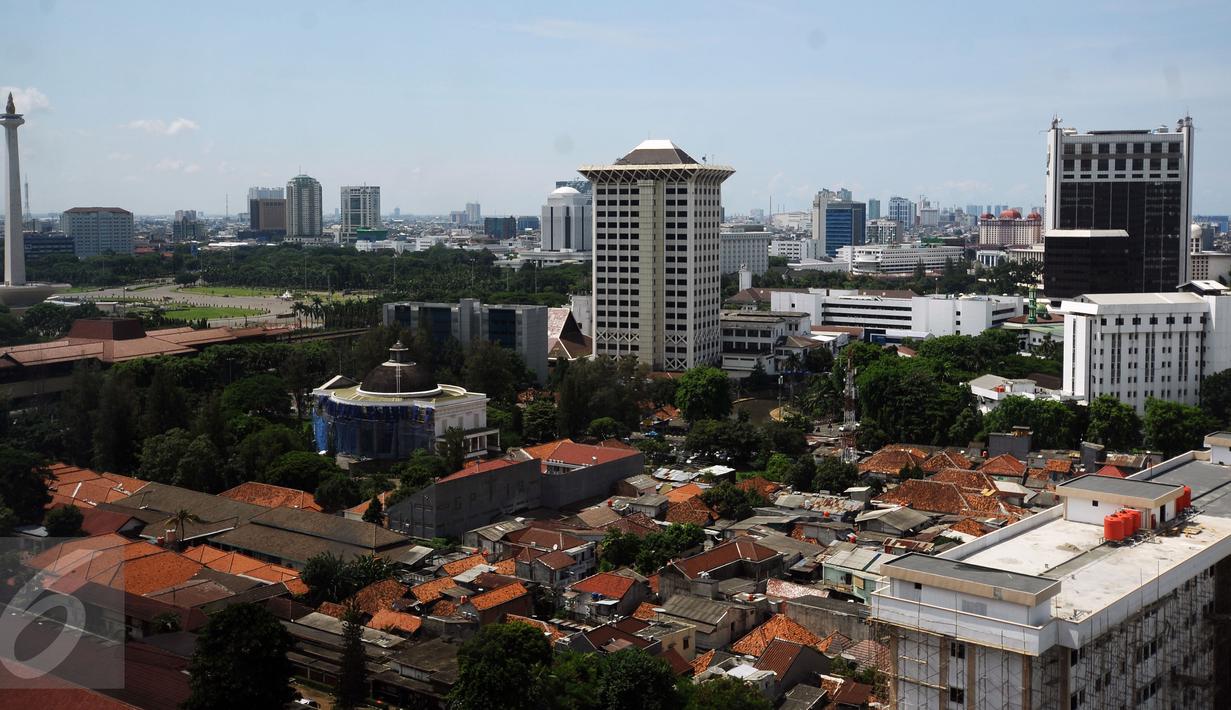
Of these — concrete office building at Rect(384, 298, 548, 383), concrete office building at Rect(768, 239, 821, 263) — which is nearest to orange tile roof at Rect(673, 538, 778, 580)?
concrete office building at Rect(384, 298, 548, 383)

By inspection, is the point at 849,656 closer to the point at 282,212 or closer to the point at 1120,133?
the point at 1120,133

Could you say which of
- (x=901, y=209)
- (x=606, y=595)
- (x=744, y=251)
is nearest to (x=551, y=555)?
(x=606, y=595)

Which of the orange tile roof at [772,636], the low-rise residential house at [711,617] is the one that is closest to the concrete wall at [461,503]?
the low-rise residential house at [711,617]

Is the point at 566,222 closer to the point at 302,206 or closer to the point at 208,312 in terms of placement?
the point at 208,312

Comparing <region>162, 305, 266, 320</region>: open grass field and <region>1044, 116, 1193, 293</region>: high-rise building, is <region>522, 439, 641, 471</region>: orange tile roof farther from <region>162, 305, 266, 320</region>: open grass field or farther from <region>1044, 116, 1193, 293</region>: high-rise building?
<region>162, 305, 266, 320</region>: open grass field

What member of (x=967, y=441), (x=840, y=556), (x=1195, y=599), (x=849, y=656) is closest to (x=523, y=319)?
(x=967, y=441)

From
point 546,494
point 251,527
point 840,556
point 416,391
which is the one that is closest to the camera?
point 840,556

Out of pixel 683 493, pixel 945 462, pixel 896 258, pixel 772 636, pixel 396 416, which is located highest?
pixel 896 258

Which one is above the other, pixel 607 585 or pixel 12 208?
pixel 12 208
